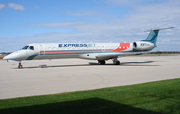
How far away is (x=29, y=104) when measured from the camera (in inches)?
254

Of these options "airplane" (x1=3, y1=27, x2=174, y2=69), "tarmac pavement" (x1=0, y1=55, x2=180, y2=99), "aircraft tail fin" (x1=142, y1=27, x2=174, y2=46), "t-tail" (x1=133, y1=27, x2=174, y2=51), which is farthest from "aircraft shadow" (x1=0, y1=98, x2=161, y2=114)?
"aircraft tail fin" (x1=142, y1=27, x2=174, y2=46)

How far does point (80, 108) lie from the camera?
19.3 ft

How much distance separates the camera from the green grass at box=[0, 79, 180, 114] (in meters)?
5.64

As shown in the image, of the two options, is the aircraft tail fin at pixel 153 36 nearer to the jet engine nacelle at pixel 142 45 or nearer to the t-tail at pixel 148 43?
the t-tail at pixel 148 43

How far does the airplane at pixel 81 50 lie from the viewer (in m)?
21.6

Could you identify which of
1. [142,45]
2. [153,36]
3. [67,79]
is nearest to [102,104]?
[67,79]

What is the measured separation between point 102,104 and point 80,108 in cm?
85

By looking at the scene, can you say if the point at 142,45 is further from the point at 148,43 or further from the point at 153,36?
the point at 153,36

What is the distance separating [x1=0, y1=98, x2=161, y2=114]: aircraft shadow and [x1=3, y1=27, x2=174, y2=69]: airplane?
52.9 ft

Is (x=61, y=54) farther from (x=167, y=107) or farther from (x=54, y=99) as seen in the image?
(x=167, y=107)

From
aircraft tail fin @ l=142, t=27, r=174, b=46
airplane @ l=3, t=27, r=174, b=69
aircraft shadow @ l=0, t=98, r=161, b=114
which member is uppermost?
aircraft tail fin @ l=142, t=27, r=174, b=46

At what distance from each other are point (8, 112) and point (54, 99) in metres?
1.88

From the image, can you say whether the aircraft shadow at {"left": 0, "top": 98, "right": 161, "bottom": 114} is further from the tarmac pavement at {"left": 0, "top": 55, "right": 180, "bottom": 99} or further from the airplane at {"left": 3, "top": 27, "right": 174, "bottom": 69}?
the airplane at {"left": 3, "top": 27, "right": 174, "bottom": 69}

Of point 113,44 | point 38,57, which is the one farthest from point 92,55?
point 38,57
